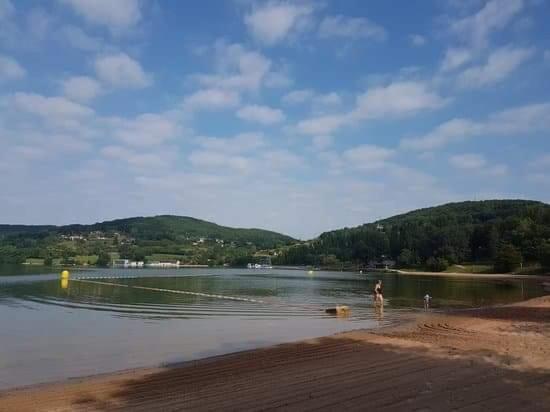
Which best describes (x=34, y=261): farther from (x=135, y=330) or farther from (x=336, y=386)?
(x=336, y=386)

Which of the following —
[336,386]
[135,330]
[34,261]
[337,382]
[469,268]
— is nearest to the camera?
[336,386]

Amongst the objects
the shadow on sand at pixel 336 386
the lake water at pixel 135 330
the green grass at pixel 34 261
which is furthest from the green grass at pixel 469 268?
the shadow on sand at pixel 336 386

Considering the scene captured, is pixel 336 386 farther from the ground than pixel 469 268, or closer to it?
farther from the ground

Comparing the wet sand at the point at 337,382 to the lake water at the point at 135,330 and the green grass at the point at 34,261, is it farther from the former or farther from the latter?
the green grass at the point at 34,261

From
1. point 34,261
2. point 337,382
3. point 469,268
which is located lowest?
point 469,268

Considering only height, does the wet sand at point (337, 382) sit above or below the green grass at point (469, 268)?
above

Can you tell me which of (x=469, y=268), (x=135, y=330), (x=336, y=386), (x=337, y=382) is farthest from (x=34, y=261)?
(x=336, y=386)

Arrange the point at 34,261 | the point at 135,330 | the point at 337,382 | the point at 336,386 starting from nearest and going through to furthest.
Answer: the point at 336,386, the point at 337,382, the point at 135,330, the point at 34,261

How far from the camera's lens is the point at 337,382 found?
13.0 metres

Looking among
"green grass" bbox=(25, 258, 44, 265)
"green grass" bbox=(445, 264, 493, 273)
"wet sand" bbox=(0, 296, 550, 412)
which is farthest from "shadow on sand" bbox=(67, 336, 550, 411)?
"green grass" bbox=(25, 258, 44, 265)

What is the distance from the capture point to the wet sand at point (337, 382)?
10977 mm

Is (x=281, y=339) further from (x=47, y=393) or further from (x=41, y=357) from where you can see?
(x=47, y=393)

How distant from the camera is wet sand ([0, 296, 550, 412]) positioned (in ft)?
36.0

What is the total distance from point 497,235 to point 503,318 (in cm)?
16381
